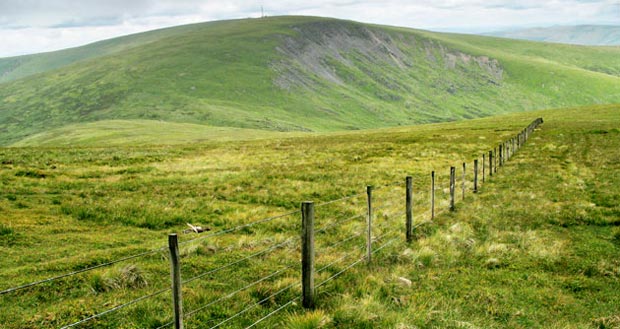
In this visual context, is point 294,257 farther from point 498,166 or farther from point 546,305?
point 498,166

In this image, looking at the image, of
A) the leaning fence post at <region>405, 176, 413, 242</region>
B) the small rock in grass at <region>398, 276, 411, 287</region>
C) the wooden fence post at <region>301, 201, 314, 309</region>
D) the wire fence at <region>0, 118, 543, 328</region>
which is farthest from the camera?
the leaning fence post at <region>405, 176, 413, 242</region>

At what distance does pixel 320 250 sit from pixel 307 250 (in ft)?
15.8

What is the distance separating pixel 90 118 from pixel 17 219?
194 metres

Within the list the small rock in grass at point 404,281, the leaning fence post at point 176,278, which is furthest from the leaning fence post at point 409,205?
the leaning fence post at point 176,278

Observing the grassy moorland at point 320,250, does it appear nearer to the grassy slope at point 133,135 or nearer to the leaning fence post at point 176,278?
the leaning fence post at point 176,278

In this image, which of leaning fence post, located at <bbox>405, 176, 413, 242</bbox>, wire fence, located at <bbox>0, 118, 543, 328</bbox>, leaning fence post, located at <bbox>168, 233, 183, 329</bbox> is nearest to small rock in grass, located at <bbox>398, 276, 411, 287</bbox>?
wire fence, located at <bbox>0, 118, 543, 328</bbox>

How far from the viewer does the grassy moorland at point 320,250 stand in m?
9.32

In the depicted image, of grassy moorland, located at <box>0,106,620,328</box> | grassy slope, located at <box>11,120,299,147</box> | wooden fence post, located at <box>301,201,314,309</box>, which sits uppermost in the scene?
wooden fence post, located at <box>301,201,314,309</box>

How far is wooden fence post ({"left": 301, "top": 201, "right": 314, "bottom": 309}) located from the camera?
29.2 feet

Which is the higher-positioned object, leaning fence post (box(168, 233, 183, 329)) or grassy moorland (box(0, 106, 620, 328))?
leaning fence post (box(168, 233, 183, 329))

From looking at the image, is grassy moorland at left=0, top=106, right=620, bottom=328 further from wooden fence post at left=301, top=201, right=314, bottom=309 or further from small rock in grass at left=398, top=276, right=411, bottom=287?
wooden fence post at left=301, top=201, right=314, bottom=309

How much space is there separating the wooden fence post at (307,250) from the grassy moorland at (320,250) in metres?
0.31

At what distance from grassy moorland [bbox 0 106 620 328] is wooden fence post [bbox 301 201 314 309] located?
1.01 feet

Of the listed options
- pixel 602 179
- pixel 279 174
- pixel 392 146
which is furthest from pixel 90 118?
pixel 602 179
